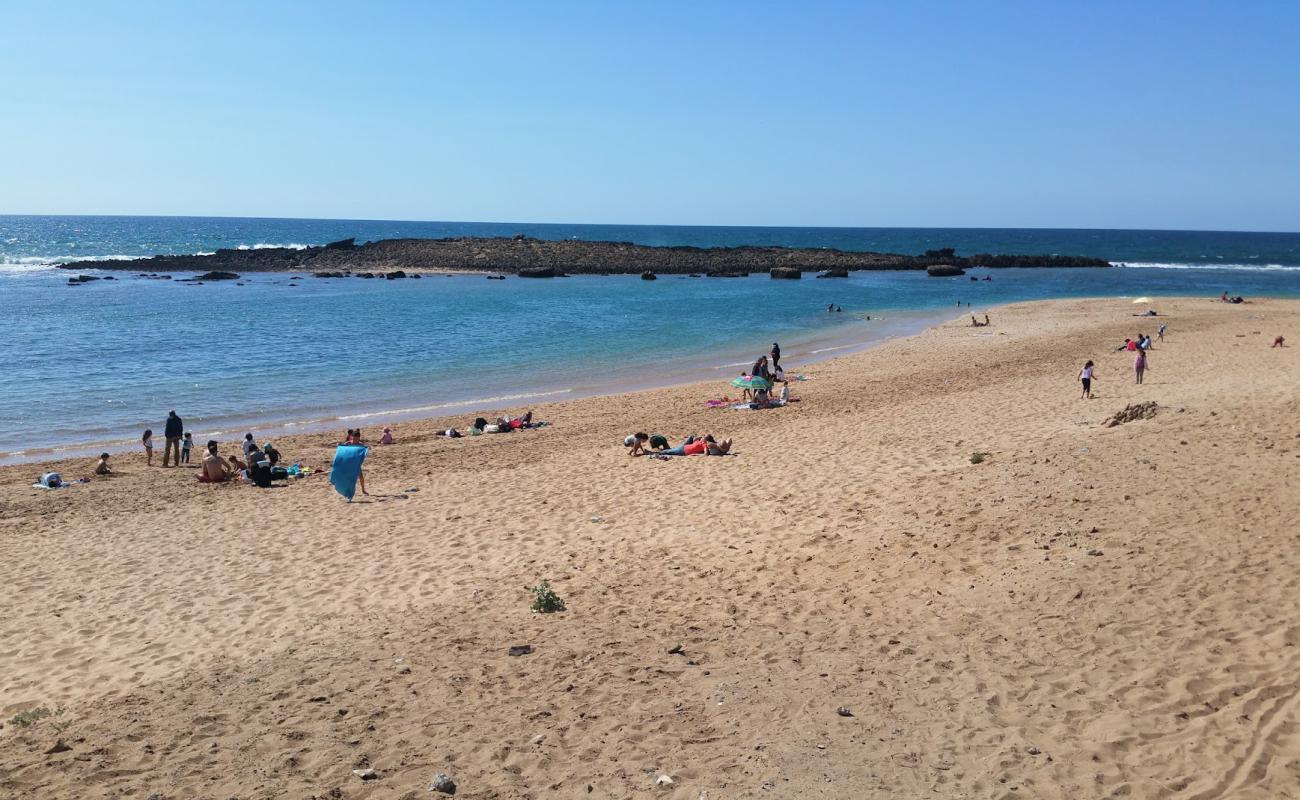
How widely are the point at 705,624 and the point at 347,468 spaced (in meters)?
7.51

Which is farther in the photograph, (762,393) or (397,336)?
(397,336)

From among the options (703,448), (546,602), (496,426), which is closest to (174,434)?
(496,426)

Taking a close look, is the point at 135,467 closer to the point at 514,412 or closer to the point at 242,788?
the point at 514,412

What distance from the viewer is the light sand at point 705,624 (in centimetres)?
615

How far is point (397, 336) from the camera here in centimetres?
3969

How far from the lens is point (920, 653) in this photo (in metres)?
7.74

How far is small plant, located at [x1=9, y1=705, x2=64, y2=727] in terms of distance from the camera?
7.11m

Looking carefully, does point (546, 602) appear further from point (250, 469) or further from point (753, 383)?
point (753, 383)

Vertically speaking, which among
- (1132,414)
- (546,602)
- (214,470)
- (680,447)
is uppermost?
(1132,414)

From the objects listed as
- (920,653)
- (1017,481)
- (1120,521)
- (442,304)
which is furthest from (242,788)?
(442,304)

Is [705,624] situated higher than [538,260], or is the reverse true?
[538,260]

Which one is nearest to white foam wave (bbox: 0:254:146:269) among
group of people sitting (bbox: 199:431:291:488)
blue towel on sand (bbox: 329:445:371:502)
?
group of people sitting (bbox: 199:431:291:488)

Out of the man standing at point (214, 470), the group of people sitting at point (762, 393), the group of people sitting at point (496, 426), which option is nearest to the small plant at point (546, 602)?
the man standing at point (214, 470)

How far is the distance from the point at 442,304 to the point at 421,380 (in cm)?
→ 2634
